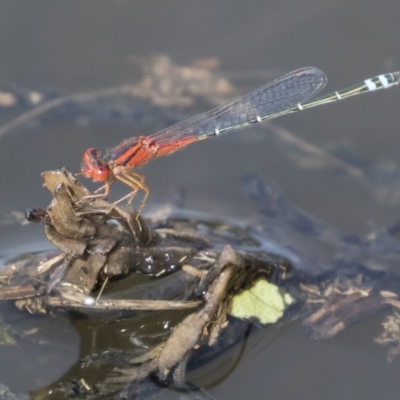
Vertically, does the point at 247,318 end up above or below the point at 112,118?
below

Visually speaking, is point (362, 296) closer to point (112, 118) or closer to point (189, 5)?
point (112, 118)

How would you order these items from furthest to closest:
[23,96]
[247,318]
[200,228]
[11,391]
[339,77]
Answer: [339,77] < [23,96] < [200,228] < [247,318] < [11,391]

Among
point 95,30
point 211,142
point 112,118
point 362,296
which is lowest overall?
point 362,296

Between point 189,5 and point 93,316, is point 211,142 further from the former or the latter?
point 93,316

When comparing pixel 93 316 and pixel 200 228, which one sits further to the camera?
pixel 200 228

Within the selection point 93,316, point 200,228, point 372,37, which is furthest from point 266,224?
point 372,37

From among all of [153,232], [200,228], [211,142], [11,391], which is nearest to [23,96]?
[211,142]

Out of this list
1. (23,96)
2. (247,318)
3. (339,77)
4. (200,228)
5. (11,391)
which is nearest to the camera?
(11,391)
